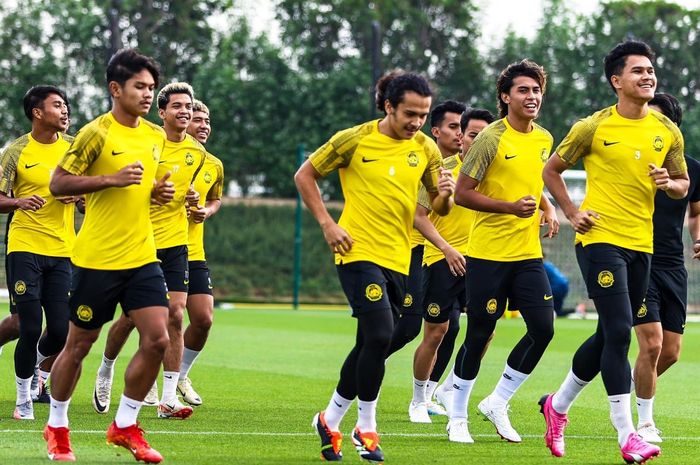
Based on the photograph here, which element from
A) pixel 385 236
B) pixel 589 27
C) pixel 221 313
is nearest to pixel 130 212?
pixel 385 236

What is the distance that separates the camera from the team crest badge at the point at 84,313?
8.53 metres

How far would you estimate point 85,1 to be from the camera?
50.4 m

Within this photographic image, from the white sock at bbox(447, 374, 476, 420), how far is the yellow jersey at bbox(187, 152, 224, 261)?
2691 millimetres

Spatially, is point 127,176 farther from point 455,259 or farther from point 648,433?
point 648,433

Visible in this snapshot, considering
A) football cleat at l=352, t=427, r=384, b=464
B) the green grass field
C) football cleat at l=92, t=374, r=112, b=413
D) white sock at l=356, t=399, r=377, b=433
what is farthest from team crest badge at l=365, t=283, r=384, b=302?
football cleat at l=92, t=374, r=112, b=413

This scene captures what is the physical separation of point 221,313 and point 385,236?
20882 mm

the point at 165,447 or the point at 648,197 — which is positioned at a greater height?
the point at 648,197

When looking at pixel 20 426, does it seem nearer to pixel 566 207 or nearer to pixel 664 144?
pixel 566 207

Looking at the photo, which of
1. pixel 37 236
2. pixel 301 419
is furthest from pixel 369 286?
pixel 37 236

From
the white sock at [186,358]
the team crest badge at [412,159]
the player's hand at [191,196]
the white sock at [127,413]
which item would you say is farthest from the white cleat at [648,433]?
the white sock at [186,358]

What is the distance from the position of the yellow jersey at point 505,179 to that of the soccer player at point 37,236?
126 inches

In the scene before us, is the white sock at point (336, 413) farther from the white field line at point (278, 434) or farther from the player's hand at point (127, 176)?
the player's hand at point (127, 176)

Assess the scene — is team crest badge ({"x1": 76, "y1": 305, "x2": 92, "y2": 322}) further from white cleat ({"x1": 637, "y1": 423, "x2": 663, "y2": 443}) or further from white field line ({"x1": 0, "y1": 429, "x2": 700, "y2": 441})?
white cleat ({"x1": 637, "y1": 423, "x2": 663, "y2": 443})

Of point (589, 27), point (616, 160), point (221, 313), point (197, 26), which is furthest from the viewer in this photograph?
point (197, 26)
